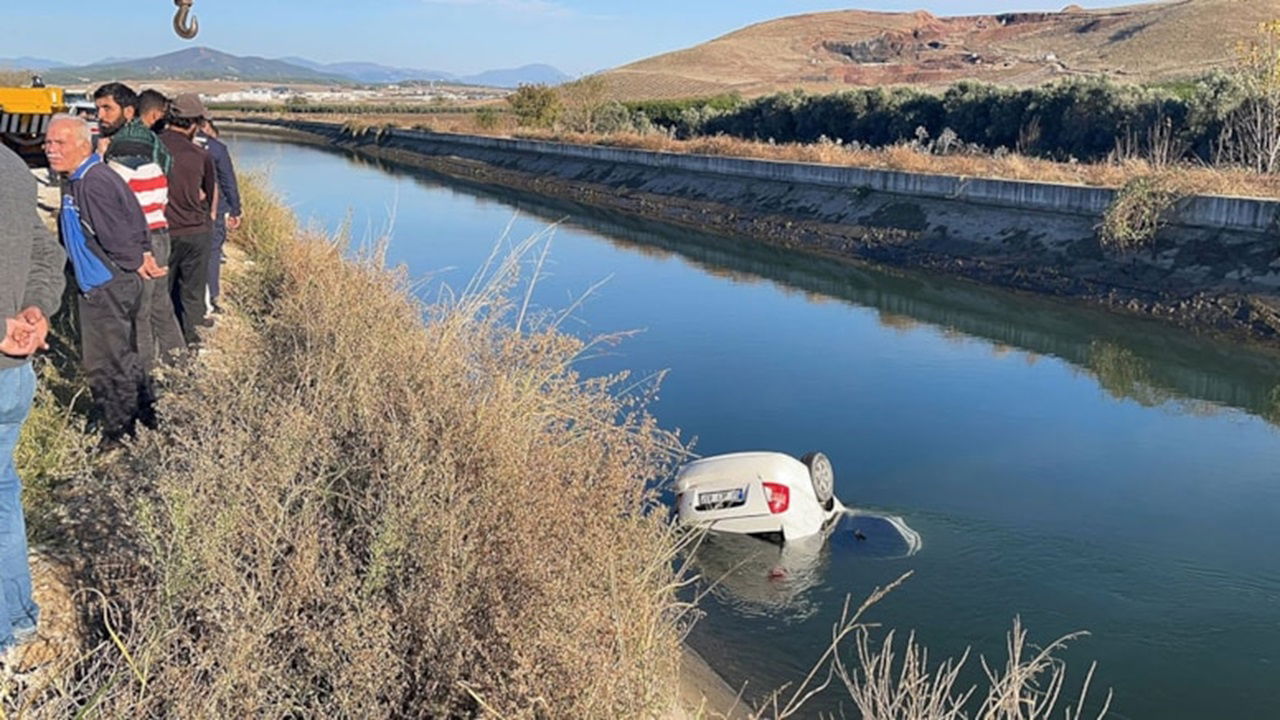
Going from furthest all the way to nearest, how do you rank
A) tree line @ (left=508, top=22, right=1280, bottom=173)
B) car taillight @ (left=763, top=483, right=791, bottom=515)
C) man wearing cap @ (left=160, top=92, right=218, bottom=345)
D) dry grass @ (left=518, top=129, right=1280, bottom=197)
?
1. tree line @ (left=508, top=22, right=1280, bottom=173)
2. dry grass @ (left=518, top=129, right=1280, bottom=197)
3. car taillight @ (left=763, top=483, right=791, bottom=515)
4. man wearing cap @ (left=160, top=92, right=218, bottom=345)

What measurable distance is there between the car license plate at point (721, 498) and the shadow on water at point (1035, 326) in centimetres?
711

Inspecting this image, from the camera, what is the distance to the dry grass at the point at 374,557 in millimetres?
3318

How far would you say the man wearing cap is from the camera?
24.7 feet

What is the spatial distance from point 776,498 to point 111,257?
4508 millimetres

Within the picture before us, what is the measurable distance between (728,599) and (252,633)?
410cm

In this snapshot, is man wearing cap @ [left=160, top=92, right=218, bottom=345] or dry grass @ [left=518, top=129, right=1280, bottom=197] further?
dry grass @ [left=518, top=129, right=1280, bottom=197]

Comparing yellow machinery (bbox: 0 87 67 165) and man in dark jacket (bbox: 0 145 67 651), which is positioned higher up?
yellow machinery (bbox: 0 87 67 165)

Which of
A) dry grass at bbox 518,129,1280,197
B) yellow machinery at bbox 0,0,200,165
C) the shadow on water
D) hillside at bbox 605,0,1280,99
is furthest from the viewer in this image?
hillside at bbox 605,0,1280,99

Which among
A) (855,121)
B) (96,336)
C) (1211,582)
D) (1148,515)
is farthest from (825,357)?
(855,121)

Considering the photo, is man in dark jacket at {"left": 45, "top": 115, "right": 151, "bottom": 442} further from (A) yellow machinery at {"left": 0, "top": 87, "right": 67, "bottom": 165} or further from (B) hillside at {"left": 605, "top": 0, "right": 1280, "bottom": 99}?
(B) hillside at {"left": 605, "top": 0, "right": 1280, "bottom": 99}

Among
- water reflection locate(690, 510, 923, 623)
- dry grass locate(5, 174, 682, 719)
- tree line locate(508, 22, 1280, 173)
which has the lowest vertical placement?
water reflection locate(690, 510, 923, 623)

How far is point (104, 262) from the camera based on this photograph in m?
5.77

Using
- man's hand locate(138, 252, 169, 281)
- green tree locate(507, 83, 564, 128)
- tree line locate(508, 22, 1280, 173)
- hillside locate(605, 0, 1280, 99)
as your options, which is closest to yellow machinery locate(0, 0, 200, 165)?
man's hand locate(138, 252, 169, 281)

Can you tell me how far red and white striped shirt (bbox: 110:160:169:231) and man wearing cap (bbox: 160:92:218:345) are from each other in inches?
41.6
